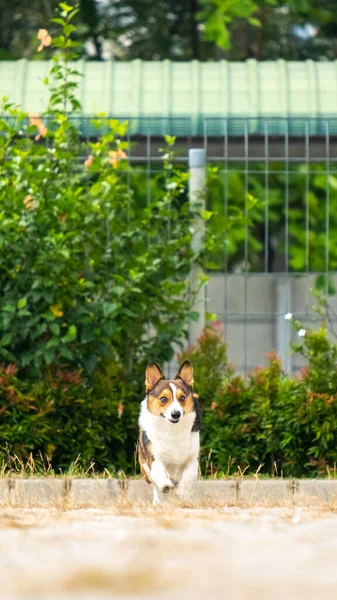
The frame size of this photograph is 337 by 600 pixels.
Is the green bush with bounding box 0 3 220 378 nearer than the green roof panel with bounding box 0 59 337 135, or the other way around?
the green bush with bounding box 0 3 220 378

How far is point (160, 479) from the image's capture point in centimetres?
676

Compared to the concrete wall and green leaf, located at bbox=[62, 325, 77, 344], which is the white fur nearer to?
green leaf, located at bbox=[62, 325, 77, 344]

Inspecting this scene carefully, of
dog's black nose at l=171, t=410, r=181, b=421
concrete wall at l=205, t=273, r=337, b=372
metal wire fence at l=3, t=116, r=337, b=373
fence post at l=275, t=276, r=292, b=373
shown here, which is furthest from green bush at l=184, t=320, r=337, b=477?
fence post at l=275, t=276, r=292, b=373

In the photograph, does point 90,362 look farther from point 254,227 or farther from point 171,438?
point 254,227

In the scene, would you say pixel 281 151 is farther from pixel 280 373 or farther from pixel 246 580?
pixel 246 580

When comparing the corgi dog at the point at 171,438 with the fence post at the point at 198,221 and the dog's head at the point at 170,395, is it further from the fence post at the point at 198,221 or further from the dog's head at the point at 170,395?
the fence post at the point at 198,221

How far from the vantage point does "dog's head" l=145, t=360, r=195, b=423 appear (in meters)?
6.89

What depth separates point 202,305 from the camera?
30.2 feet

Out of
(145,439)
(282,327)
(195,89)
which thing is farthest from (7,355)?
(195,89)

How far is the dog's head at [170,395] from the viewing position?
689 centimetres

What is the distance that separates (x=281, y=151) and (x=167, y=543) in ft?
22.6

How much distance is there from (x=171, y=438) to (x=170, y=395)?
0.78ft

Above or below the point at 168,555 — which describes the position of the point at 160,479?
above

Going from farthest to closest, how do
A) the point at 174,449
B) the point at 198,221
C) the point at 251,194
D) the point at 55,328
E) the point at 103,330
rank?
the point at 251,194 → the point at 198,221 → the point at 103,330 → the point at 55,328 → the point at 174,449
